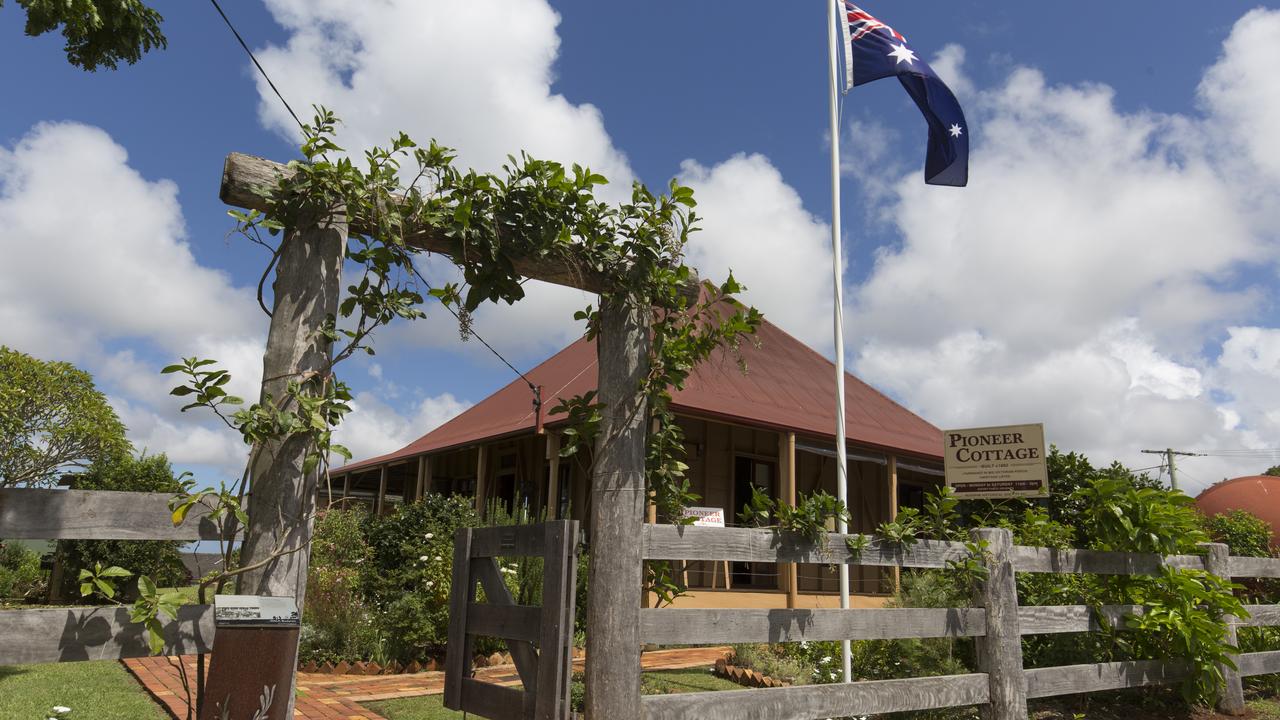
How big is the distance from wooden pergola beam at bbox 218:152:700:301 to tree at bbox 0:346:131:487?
12.8 meters

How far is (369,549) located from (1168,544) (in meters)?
8.32

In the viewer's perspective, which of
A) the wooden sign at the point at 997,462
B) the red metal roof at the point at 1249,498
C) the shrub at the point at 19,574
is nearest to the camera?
the wooden sign at the point at 997,462

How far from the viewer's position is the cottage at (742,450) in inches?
526

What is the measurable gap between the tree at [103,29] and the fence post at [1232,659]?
9.66 meters

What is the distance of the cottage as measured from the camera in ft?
43.8

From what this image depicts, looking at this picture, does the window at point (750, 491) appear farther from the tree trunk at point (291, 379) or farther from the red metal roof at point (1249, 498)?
the tree trunk at point (291, 379)

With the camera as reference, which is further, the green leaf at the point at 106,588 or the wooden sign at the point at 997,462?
the wooden sign at the point at 997,462

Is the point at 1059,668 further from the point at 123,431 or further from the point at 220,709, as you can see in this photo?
the point at 123,431

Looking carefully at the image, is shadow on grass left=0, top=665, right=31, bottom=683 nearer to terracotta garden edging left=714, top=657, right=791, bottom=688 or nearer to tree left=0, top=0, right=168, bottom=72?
tree left=0, top=0, right=168, bottom=72

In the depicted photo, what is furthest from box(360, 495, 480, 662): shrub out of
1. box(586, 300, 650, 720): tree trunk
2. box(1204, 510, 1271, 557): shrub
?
box(1204, 510, 1271, 557): shrub

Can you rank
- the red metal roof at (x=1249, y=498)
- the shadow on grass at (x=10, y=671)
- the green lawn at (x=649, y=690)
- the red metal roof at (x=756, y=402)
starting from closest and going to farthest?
the green lawn at (x=649, y=690) < the shadow on grass at (x=10, y=671) < the red metal roof at (x=756, y=402) < the red metal roof at (x=1249, y=498)

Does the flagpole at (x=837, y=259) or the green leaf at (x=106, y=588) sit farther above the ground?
the flagpole at (x=837, y=259)

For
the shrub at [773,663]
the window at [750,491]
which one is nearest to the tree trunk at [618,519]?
the shrub at [773,663]

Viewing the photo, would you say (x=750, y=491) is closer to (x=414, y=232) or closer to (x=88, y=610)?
(x=414, y=232)
